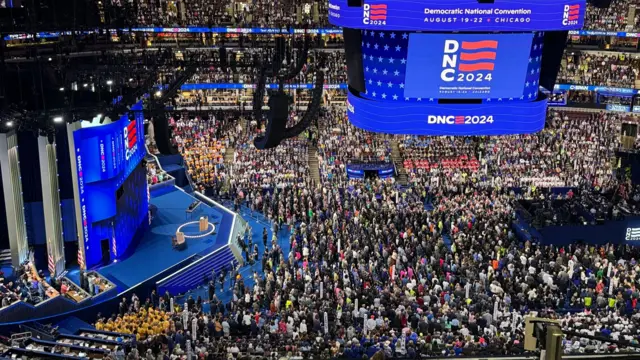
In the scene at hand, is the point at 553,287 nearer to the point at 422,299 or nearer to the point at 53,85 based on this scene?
the point at 422,299

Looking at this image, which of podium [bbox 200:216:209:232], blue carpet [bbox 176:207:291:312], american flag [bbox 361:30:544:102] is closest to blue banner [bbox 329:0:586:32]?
american flag [bbox 361:30:544:102]

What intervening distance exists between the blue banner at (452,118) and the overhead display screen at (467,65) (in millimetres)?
229

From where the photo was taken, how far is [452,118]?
1395 cm

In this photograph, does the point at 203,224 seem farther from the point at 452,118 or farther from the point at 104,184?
the point at 452,118

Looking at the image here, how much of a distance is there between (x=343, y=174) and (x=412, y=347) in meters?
17.2

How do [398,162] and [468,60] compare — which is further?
[398,162]

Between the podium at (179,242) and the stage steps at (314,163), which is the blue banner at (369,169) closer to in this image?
the stage steps at (314,163)

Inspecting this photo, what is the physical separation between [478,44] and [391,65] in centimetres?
176

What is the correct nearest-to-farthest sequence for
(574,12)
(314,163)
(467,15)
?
(467,15) < (574,12) < (314,163)

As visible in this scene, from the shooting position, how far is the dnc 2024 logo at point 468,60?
44.4ft

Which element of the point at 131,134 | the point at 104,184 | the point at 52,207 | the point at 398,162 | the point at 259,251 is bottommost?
the point at 259,251

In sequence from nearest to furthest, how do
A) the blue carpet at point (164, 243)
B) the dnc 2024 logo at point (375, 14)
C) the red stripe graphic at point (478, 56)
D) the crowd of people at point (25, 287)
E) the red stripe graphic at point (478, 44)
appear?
the dnc 2024 logo at point (375, 14) < the red stripe graphic at point (478, 44) < the red stripe graphic at point (478, 56) < the crowd of people at point (25, 287) < the blue carpet at point (164, 243)

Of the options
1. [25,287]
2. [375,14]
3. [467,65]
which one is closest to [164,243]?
[25,287]

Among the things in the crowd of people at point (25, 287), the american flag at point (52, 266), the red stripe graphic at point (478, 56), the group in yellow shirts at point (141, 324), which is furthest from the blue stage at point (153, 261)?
the red stripe graphic at point (478, 56)
